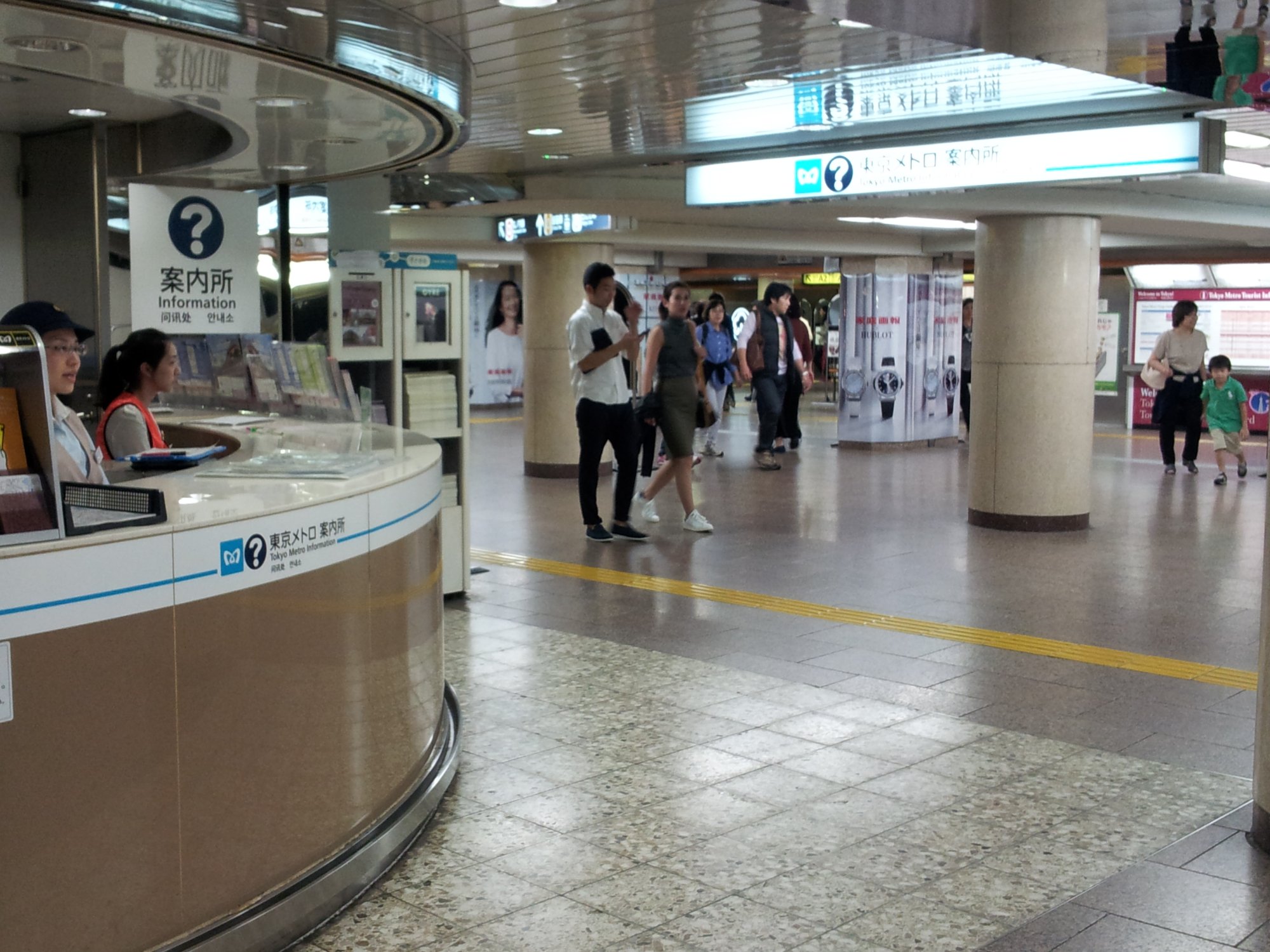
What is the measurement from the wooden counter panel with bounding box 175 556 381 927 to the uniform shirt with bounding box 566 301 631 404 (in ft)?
16.8

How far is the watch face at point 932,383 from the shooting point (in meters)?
16.5

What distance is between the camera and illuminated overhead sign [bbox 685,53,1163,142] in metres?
6.21

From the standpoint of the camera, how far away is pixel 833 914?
331cm

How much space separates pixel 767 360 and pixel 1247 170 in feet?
18.7

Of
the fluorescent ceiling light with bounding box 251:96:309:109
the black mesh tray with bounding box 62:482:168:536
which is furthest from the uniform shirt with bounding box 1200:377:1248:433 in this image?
the black mesh tray with bounding box 62:482:168:536

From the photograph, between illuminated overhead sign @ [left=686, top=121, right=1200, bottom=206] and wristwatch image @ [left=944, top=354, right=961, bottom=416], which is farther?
wristwatch image @ [left=944, top=354, right=961, bottom=416]

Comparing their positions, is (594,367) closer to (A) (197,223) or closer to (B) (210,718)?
(A) (197,223)

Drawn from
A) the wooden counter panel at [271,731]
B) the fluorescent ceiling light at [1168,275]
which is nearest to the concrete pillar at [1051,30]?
the wooden counter panel at [271,731]

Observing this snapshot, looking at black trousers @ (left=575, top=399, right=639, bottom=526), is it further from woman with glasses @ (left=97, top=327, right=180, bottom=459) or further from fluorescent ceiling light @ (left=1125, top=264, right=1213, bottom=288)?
fluorescent ceiling light @ (left=1125, top=264, right=1213, bottom=288)

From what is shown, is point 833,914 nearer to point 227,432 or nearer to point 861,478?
point 227,432

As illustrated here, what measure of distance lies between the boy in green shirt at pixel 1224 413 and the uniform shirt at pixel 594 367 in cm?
652

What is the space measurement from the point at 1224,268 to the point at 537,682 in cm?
1491

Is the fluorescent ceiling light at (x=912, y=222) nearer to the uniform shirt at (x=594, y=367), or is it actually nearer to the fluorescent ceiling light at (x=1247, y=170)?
the fluorescent ceiling light at (x=1247, y=170)

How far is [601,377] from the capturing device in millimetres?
8586
